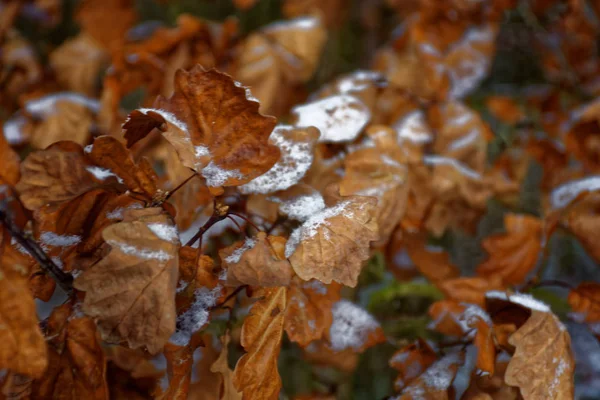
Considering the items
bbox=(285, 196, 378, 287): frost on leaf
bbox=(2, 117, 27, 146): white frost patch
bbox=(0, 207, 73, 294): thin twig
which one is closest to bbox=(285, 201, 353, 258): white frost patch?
bbox=(285, 196, 378, 287): frost on leaf

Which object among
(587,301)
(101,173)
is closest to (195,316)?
(101,173)

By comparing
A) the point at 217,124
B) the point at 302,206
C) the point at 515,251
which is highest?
the point at 217,124

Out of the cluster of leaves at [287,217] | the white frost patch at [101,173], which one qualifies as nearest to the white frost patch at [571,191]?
the cluster of leaves at [287,217]

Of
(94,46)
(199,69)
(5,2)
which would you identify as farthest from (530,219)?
(5,2)

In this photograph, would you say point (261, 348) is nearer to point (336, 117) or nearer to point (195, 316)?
point (195, 316)

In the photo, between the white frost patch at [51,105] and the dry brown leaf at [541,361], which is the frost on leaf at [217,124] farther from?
the white frost patch at [51,105]

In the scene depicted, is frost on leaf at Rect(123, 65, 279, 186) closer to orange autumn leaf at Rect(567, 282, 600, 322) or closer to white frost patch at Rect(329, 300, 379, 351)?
white frost patch at Rect(329, 300, 379, 351)
